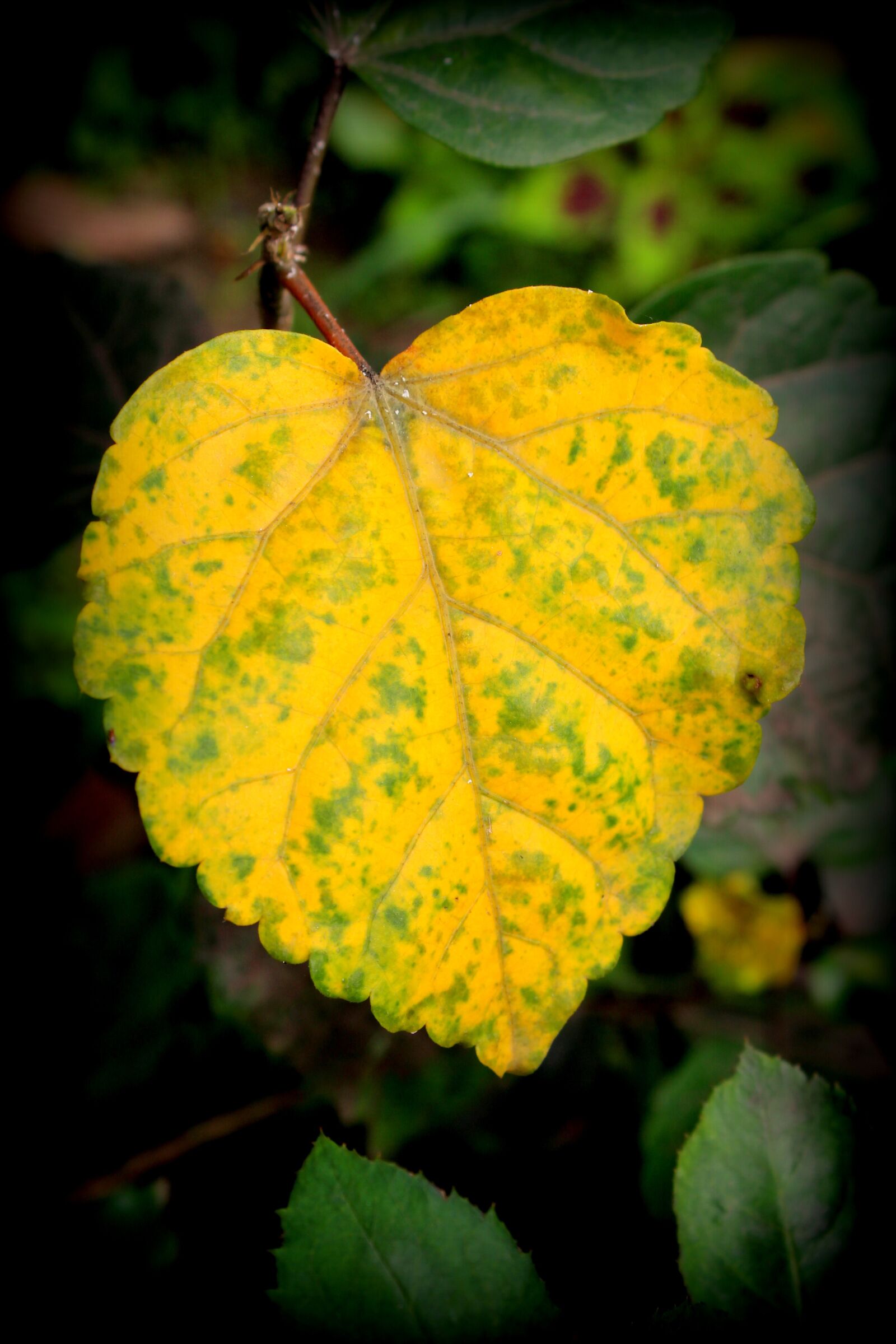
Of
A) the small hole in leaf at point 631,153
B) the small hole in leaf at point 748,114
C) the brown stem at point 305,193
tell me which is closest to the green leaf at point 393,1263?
the brown stem at point 305,193

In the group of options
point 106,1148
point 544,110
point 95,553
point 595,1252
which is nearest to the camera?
point 95,553

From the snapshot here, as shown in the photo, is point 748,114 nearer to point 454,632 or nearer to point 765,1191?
point 454,632

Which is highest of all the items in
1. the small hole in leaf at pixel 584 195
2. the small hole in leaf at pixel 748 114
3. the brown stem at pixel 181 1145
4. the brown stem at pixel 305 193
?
the small hole in leaf at pixel 584 195

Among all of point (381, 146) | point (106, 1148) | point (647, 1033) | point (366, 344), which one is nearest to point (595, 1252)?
point (647, 1033)

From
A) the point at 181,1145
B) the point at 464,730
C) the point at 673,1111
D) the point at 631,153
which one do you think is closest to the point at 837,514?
the point at 464,730

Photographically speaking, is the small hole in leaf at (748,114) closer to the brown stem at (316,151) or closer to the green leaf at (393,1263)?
the brown stem at (316,151)

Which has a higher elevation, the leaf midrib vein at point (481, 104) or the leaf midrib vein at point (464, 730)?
the leaf midrib vein at point (481, 104)

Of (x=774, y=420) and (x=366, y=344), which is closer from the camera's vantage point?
(x=774, y=420)

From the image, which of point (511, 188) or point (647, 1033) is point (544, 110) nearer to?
point (647, 1033)

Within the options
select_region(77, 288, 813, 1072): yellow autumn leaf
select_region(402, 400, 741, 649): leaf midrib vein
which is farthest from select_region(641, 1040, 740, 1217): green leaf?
select_region(402, 400, 741, 649): leaf midrib vein
